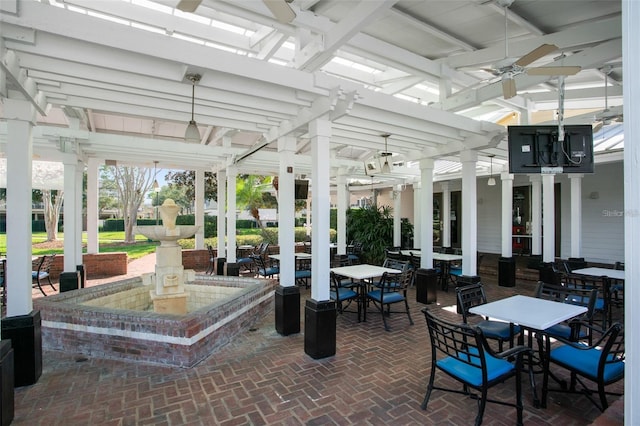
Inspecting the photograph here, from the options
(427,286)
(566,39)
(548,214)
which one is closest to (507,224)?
(548,214)

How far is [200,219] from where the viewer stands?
11.1 meters

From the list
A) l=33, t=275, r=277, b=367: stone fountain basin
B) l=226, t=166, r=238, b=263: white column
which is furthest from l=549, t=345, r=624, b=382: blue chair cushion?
l=226, t=166, r=238, b=263: white column

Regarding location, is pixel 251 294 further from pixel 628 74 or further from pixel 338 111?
pixel 628 74

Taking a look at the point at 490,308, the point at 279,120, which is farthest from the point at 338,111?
the point at 490,308

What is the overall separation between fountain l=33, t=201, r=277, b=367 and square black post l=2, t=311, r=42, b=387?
0.63m

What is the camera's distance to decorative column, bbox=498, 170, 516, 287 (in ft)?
26.6

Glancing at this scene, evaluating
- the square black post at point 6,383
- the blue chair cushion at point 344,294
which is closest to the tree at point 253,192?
the blue chair cushion at point 344,294

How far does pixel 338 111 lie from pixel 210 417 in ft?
11.1

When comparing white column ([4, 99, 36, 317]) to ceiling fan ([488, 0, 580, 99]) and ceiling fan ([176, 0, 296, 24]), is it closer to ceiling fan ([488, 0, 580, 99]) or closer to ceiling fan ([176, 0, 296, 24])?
ceiling fan ([176, 0, 296, 24])

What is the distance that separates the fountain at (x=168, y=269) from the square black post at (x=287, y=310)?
57.3 inches

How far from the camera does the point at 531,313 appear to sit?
320 centimetres

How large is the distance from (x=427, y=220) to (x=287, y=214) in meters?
3.32

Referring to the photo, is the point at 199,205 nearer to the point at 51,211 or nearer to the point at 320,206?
the point at 320,206

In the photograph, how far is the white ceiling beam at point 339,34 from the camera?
8.48 ft
